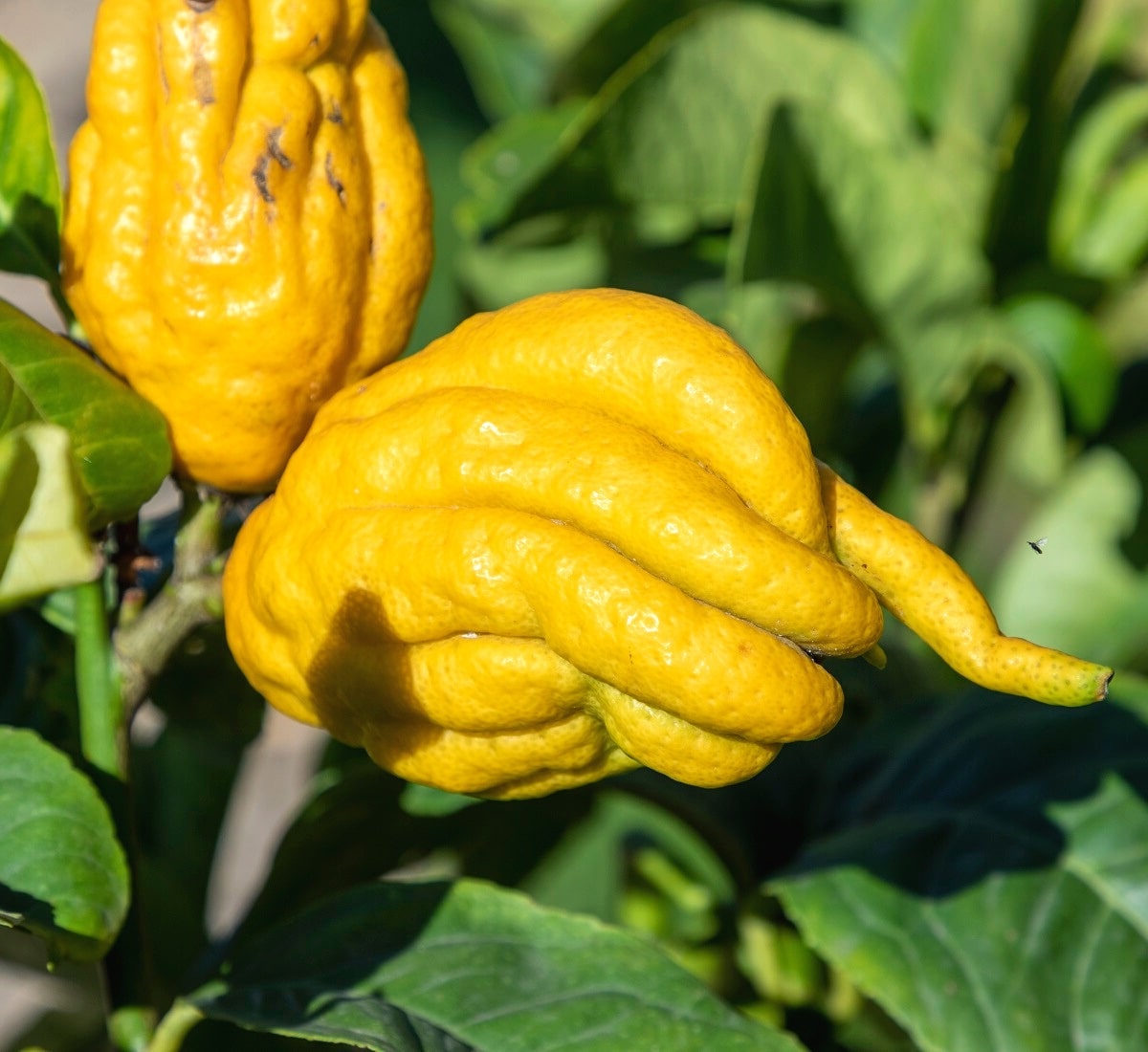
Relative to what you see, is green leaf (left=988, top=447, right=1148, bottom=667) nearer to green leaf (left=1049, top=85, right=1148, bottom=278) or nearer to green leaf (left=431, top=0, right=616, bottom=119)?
green leaf (left=1049, top=85, right=1148, bottom=278)

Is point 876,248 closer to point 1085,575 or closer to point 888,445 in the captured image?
point 888,445

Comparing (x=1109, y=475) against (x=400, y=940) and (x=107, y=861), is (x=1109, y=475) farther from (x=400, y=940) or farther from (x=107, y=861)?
(x=107, y=861)

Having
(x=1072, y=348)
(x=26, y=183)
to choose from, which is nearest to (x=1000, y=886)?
(x=1072, y=348)

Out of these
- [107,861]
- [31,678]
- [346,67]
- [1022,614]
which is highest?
[346,67]

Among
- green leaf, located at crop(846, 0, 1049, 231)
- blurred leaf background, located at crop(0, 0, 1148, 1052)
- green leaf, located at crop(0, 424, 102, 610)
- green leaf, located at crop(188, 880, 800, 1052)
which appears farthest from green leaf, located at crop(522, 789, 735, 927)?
green leaf, located at crop(0, 424, 102, 610)

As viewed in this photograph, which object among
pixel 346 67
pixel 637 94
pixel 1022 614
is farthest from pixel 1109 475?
pixel 346 67

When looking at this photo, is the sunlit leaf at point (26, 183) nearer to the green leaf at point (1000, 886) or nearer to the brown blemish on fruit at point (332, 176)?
the brown blemish on fruit at point (332, 176)
